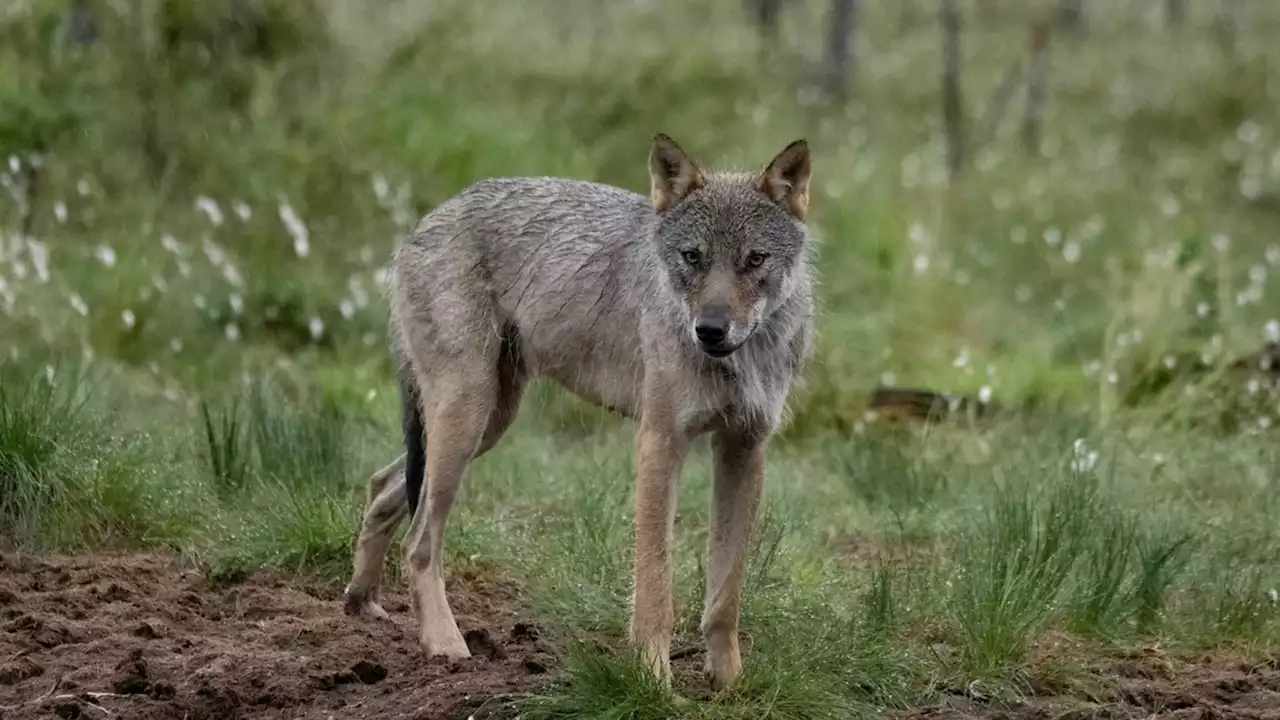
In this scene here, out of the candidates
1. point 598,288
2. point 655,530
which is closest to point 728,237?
point 598,288

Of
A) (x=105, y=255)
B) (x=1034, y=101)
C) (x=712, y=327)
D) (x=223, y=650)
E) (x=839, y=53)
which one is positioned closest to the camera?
(x=712, y=327)

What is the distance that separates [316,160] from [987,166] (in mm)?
7677

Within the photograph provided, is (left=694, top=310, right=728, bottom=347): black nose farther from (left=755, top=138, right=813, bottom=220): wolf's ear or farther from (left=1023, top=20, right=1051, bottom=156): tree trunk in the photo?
(left=1023, top=20, right=1051, bottom=156): tree trunk

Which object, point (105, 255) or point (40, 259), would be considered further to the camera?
point (105, 255)

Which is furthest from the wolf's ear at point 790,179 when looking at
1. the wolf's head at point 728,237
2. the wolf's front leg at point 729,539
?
the wolf's front leg at point 729,539

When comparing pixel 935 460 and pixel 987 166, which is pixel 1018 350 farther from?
pixel 987 166

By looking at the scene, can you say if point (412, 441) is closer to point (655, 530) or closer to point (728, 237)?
point (655, 530)

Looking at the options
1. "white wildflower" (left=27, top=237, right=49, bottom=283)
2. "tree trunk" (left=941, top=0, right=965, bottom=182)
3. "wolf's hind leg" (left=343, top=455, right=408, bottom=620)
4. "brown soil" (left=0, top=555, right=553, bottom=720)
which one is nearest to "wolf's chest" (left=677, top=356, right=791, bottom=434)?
"brown soil" (left=0, top=555, right=553, bottom=720)

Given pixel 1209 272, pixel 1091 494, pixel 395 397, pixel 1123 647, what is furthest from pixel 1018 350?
pixel 1123 647

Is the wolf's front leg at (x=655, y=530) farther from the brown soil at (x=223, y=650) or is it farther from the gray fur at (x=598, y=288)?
the brown soil at (x=223, y=650)

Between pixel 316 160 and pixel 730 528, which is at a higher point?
pixel 316 160

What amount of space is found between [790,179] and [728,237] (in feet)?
1.28

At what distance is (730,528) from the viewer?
215 inches

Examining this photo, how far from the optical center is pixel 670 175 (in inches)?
215
